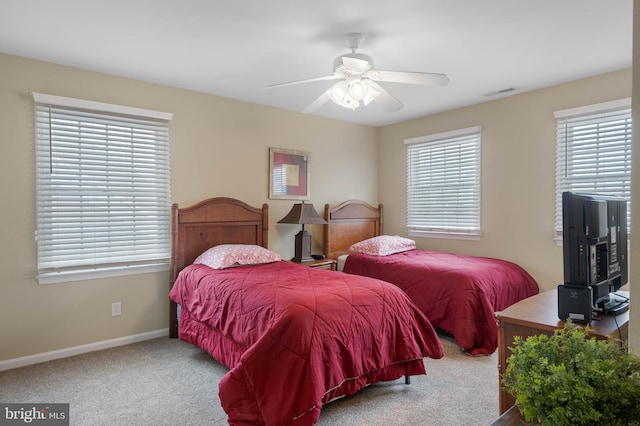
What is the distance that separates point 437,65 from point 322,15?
50.2 inches

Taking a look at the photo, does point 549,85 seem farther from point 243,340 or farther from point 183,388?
point 183,388

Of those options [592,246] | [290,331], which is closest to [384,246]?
[290,331]

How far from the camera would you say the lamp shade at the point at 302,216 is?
416 cm

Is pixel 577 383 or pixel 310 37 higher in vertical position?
pixel 310 37

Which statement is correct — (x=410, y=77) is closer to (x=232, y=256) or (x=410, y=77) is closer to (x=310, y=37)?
(x=310, y=37)

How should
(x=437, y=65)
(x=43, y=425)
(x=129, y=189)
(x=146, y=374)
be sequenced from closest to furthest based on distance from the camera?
(x=43, y=425) < (x=146, y=374) < (x=437, y=65) < (x=129, y=189)

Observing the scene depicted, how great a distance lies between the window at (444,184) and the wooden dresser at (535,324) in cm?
259

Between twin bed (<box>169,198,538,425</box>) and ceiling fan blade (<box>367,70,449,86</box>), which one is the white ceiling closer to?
ceiling fan blade (<box>367,70,449,86</box>)

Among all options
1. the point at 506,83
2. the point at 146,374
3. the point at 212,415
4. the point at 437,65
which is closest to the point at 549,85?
the point at 506,83

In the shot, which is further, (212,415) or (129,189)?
(129,189)

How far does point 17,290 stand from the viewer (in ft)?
9.67

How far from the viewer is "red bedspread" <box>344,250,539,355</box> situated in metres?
3.20

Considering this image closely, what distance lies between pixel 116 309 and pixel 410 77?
316 cm

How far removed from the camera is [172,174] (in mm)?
Answer: 3691
